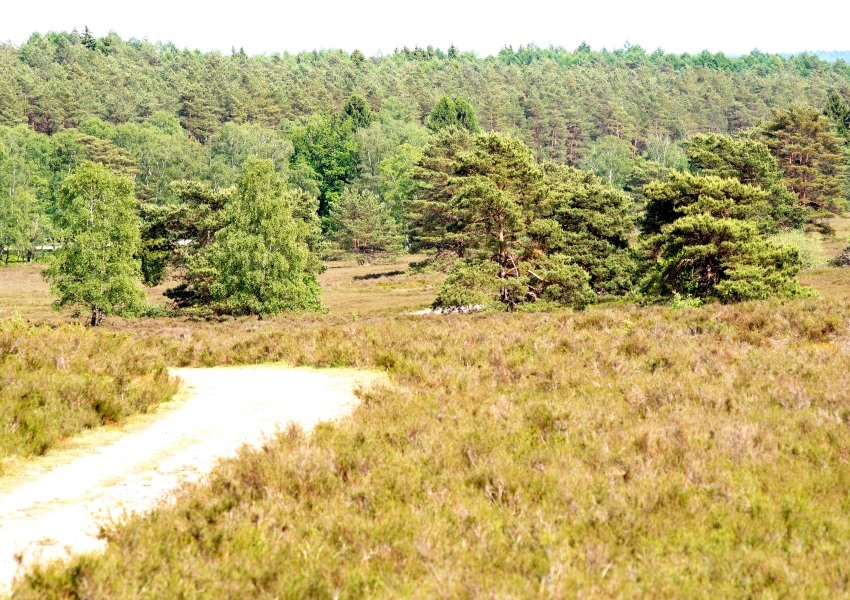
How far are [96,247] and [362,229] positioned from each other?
53.9 meters

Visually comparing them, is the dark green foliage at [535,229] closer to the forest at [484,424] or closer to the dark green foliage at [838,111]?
the forest at [484,424]

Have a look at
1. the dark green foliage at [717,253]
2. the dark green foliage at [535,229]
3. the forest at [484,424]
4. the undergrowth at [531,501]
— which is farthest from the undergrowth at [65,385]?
the dark green foliage at [535,229]

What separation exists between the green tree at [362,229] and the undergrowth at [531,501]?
83210mm

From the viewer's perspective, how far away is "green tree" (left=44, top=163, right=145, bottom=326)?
38781 millimetres

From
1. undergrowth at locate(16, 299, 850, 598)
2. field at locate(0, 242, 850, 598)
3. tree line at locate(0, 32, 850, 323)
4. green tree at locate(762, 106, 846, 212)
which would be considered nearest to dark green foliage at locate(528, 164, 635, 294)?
tree line at locate(0, 32, 850, 323)

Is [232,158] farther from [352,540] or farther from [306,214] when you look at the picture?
[352,540]

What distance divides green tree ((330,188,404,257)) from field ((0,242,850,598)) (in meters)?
82.2

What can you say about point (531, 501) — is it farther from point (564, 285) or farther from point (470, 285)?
point (564, 285)

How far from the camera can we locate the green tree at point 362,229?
301ft

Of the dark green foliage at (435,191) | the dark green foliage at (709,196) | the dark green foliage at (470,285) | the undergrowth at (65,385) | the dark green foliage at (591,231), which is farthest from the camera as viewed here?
the dark green foliage at (435,191)

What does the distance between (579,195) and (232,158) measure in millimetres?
86208

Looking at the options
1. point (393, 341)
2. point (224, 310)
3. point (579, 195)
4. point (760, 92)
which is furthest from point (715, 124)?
point (393, 341)

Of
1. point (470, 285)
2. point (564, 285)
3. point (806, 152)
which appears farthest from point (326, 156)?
point (564, 285)

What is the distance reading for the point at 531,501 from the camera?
5.38 meters
